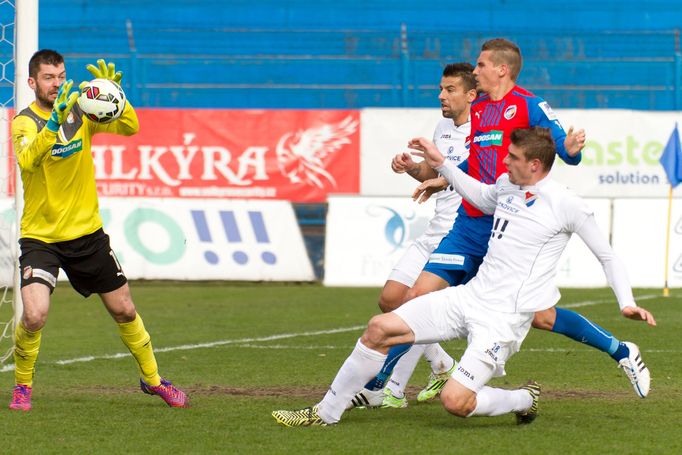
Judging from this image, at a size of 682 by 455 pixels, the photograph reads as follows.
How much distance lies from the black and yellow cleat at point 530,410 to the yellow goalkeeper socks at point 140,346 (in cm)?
228

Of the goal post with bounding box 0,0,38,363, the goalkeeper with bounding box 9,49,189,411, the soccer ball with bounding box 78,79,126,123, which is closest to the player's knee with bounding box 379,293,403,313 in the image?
the goalkeeper with bounding box 9,49,189,411

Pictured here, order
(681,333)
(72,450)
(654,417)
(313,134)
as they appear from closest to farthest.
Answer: (72,450), (654,417), (681,333), (313,134)

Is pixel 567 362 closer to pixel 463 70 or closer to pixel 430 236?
pixel 430 236

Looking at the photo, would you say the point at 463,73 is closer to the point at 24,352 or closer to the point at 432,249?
the point at 432,249

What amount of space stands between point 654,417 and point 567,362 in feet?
8.54

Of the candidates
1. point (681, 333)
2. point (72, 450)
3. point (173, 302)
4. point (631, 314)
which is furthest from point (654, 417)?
point (173, 302)

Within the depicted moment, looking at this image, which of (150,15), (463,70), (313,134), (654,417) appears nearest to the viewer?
(654,417)

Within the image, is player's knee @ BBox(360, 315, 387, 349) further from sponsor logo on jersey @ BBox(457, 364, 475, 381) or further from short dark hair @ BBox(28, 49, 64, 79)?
short dark hair @ BBox(28, 49, 64, 79)

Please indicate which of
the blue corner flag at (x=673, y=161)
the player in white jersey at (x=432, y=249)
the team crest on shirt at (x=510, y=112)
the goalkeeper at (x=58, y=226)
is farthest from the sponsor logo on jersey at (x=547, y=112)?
the blue corner flag at (x=673, y=161)

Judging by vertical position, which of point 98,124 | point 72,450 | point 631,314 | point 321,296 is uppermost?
point 98,124

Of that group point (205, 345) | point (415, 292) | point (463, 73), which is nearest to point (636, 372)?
point (415, 292)

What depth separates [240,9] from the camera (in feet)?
80.4

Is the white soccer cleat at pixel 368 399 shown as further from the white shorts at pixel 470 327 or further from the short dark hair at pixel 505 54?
the short dark hair at pixel 505 54

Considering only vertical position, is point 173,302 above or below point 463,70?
below
